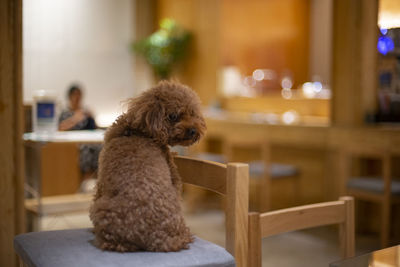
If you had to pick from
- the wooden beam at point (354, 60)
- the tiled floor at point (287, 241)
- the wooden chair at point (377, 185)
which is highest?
the wooden beam at point (354, 60)

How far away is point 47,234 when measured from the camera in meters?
1.76

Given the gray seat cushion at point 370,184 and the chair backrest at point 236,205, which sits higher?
the chair backrest at point 236,205

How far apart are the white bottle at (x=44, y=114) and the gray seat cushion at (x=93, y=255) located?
1356mm

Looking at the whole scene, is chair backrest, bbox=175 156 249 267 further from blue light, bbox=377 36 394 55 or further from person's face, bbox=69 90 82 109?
blue light, bbox=377 36 394 55

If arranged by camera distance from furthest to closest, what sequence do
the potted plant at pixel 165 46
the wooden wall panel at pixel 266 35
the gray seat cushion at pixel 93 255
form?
the wooden wall panel at pixel 266 35, the potted plant at pixel 165 46, the gray seat cushion at pixel 93 255

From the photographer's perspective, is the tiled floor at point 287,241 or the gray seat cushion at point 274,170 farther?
the gray seat cushion at point 274,170

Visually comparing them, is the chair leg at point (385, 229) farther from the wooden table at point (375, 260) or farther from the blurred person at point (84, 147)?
the wooden table at point (375, 260)

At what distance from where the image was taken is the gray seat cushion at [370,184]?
366 centimetres

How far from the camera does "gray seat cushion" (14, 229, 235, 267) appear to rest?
1.46 meters

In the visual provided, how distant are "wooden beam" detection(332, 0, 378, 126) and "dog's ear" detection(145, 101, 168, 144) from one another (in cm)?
304

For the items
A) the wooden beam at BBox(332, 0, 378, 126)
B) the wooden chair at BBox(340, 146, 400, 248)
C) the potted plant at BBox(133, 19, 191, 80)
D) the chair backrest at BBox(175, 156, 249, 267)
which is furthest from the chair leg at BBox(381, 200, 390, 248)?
the potted plant at BBox(133, 19, 191, 80)

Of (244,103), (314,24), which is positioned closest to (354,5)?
(244,103)

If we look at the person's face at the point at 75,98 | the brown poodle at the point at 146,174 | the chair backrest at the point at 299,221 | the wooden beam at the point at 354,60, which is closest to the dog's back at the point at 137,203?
the brown poodle at the point at 146,174

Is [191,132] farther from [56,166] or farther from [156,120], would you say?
[56,166]
